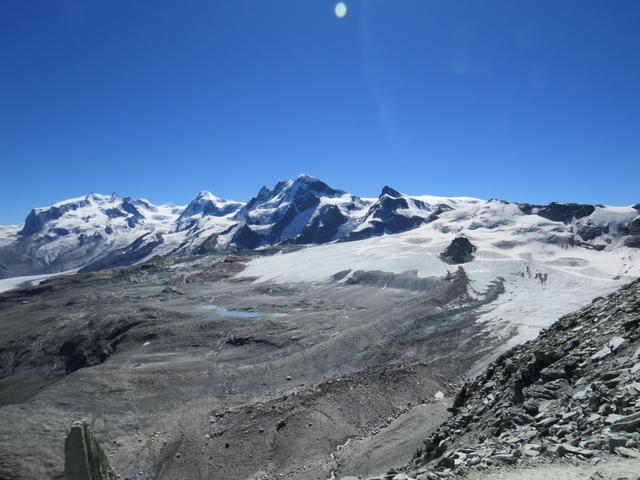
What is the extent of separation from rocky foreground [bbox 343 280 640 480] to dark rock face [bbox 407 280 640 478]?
0.09ft

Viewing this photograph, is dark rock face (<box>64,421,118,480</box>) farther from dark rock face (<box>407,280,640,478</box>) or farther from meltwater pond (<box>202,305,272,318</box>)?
meltwater pond (<box>202,305,272,318</box>)

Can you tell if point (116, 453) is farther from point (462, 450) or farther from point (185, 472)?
point (462, 450)

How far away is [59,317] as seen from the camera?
3381 inches

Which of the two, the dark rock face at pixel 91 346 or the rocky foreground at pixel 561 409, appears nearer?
the rocky foreground at pixel 561 409

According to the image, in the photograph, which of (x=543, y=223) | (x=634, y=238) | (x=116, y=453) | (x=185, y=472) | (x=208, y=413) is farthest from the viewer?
(x=543, y=223)

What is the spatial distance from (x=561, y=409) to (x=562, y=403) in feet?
2.22

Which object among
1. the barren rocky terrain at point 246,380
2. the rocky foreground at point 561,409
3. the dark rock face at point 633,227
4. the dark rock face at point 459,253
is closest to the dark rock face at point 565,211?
the dark rock face at point 633,227

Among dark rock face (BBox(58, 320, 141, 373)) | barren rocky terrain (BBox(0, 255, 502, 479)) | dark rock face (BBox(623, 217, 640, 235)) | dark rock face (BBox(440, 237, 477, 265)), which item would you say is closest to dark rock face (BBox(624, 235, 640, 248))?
dark rock face (BBox(623, 217, 640, 235))

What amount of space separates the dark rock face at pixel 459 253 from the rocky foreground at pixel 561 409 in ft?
282

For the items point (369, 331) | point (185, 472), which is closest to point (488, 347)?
point (369, 331)

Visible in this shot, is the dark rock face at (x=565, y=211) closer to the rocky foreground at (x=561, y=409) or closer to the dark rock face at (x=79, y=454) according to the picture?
the rocky foreground at (x=561, y=409)

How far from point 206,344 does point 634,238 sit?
108666 mm

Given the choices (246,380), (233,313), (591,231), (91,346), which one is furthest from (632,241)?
(91,346)

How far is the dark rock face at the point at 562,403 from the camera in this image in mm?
11102
